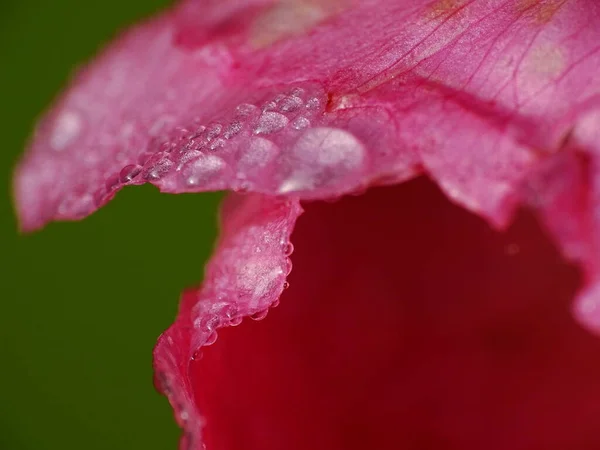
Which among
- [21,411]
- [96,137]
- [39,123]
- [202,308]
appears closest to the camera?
[202,308]

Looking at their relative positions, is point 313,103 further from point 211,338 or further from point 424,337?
point 424,337

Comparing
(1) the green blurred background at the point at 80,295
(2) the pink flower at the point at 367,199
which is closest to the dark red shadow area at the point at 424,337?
(2) the pink flower at the point at 367,199

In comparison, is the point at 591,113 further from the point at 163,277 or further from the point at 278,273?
the point at 163,277

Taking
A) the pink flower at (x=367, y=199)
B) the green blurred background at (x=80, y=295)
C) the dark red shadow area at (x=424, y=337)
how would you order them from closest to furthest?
the pink flower at (x=367, y=199), the dark red shadow area at (x=424, y=337), the green blurred background at (x=80, y=295)

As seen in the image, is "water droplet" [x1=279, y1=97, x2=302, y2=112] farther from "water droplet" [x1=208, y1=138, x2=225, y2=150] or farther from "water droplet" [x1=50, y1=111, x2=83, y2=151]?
"water droplet" [x1=50, y1=111, x2=83, y2=151]

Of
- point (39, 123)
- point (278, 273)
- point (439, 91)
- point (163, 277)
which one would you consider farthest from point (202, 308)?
point (163, 277)

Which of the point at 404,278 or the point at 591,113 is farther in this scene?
the point at 404,278

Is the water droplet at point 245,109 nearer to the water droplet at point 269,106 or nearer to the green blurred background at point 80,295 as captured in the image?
the water droplet at point 269,106
